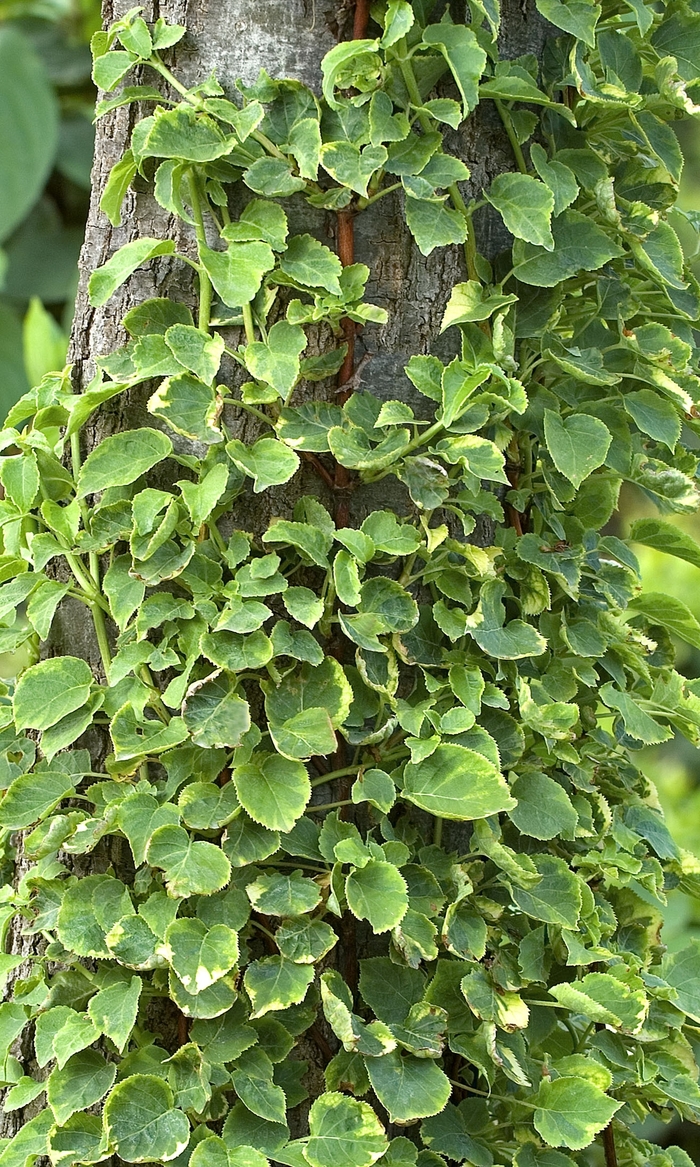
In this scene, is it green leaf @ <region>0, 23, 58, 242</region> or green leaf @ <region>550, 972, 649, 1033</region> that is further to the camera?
green leaf @ <region>0, 23, 58, 242</region>

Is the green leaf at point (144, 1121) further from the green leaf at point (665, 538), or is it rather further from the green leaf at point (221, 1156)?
the green leaf at point (665, 538)

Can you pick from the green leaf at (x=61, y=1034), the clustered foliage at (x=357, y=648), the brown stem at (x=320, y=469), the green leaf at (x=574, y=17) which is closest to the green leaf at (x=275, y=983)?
the clustered foliage at (x=357, y=648)

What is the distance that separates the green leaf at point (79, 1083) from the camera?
2.59 ft

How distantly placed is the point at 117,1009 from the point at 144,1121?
0.07 m

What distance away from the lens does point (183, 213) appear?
0.81m

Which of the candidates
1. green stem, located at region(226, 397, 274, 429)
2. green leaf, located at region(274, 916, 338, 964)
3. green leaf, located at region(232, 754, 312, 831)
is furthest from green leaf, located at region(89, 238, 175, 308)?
green leaf, located at region(274, 916, 338, 964)

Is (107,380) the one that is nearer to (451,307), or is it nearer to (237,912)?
(451,307)

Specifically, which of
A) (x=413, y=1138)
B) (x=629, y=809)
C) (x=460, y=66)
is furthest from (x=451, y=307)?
(x=413, y=1138)

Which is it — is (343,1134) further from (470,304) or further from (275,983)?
(470,304)

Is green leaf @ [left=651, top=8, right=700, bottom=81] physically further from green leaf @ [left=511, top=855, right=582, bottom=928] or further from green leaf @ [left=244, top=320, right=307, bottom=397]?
green leaf @ [left=511, top=855, right=582, bottom=928]

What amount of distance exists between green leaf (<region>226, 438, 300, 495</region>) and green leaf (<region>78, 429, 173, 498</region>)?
0.06 metres

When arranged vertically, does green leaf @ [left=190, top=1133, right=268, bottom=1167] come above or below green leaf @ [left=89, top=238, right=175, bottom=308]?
below

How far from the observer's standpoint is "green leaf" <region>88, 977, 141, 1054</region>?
760 mm

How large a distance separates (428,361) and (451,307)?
0.04m
